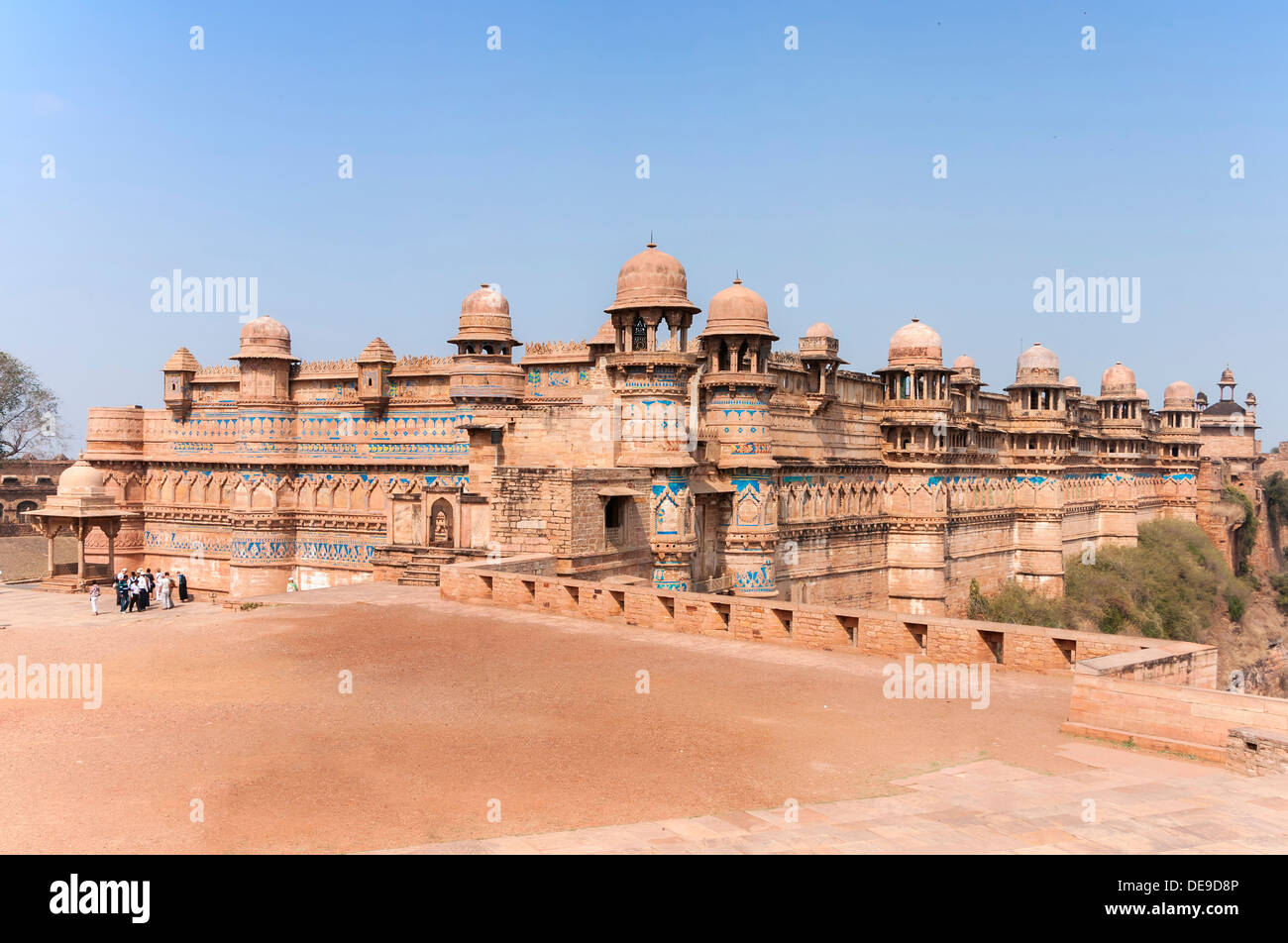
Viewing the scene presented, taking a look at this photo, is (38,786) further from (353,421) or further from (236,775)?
(353,421)

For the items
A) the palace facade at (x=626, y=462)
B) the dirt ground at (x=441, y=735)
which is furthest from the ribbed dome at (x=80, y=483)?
the dirt ground at (x=441, y=735)

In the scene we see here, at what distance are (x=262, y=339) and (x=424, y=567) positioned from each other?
1913cm

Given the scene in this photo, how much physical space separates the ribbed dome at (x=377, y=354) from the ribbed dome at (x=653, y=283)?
50.3ft

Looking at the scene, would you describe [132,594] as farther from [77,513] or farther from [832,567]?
[832,567]

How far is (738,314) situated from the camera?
27.2 m

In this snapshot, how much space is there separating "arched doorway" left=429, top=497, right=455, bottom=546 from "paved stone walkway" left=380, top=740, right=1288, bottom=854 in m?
19.3

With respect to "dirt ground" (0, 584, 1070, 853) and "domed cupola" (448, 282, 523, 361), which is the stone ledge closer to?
"dirt ground" (0, 584, 1070, 853)

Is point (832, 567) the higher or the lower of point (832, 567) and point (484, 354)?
the lower

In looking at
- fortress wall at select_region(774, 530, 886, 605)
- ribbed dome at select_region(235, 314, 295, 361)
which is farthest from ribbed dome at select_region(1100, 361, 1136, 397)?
ribbed dome at select_region(235, 314, 295, 361)

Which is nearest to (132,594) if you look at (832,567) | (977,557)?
(832,567)

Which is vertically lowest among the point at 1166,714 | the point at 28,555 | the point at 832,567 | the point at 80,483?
the point at 28,555

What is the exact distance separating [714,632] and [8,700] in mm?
9272
